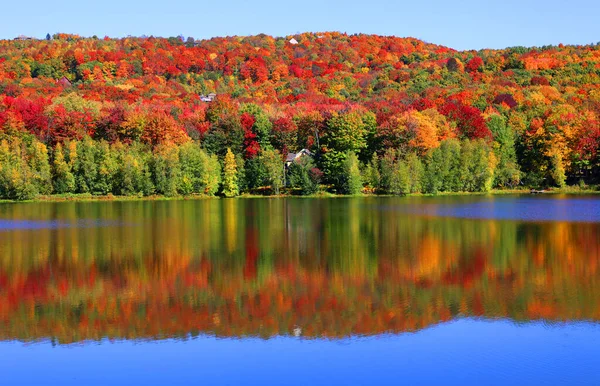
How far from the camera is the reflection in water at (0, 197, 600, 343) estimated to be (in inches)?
533

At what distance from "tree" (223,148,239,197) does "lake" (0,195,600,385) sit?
1034 inches

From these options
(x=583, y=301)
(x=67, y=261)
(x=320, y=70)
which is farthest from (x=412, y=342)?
(x=320, y=70)

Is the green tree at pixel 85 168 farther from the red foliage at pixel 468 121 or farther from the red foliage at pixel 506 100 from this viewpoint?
the red foliage at pixel 506 100

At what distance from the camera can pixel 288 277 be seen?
1770 centimetres

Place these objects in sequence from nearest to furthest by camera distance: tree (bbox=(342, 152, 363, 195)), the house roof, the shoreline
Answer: the shoreline → tree (bbox=(342, 152, 363, 195)) → the house roof

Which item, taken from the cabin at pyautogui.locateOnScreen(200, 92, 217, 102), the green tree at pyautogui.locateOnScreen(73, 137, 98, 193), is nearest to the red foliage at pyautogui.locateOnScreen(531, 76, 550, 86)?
the cabin at pyautogui.locateOnScreen(200, 92, 217, 102)

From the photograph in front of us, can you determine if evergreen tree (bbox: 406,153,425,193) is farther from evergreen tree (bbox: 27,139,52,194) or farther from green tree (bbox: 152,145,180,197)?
evergreen tree (bbox: 27,139,52,194)

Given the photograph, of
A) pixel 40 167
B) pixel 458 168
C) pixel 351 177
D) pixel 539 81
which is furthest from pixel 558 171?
pixel 40 167

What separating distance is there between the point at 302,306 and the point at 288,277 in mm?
3154

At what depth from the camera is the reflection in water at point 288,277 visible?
44.4 feet

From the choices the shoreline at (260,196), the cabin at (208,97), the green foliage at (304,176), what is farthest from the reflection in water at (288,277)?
the cabin at (208,97)

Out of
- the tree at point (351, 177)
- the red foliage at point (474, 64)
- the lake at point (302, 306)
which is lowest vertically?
the lake at point (302, 306)

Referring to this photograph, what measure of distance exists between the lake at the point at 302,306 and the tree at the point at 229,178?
2627 cm

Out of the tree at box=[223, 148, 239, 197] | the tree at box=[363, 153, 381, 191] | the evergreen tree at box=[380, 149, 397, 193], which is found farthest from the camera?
the tree at box=[223, 148, 239, 197]
